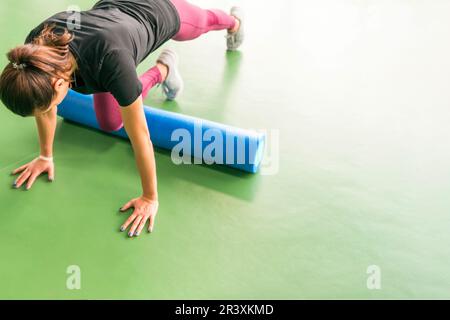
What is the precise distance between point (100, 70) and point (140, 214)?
54cm

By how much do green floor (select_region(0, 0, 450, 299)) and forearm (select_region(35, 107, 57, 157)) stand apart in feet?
0.33

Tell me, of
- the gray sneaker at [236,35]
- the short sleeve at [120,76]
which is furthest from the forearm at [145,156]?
the gray sneaker at [236,35]

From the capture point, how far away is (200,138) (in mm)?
1716

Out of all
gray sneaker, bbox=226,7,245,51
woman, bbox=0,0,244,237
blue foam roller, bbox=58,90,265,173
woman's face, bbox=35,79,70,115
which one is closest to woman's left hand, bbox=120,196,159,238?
woman, bbox=0,0,244,237

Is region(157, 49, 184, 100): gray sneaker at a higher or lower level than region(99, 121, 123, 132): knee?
higher

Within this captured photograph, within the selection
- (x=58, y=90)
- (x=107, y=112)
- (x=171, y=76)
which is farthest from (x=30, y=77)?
(x=171, y=76)

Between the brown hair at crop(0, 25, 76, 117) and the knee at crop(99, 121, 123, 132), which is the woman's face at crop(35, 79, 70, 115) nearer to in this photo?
the brown hair at crop(0, 25, 76, 117)

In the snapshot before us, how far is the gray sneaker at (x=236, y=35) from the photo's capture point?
260 cm

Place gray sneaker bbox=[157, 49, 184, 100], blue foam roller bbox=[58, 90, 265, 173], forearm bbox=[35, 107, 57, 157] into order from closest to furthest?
forearm bbox=[35, 107, 57, 157] < blue foam roller bbox=[58, 90, 265, 173] < gray sneaker bbox=[157, 49, 184, 100]

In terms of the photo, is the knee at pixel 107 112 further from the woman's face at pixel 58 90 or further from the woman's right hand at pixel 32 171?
the woman's face at pixel 58 90

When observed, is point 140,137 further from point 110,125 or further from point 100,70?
point 110,125

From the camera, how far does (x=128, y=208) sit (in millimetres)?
1525

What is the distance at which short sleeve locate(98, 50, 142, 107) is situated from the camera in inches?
47.8

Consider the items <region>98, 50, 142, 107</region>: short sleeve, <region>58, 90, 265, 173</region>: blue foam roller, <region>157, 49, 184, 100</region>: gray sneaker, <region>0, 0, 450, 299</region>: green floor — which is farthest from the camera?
<region>157, 49, 184, 100</region>: gray sneaker
